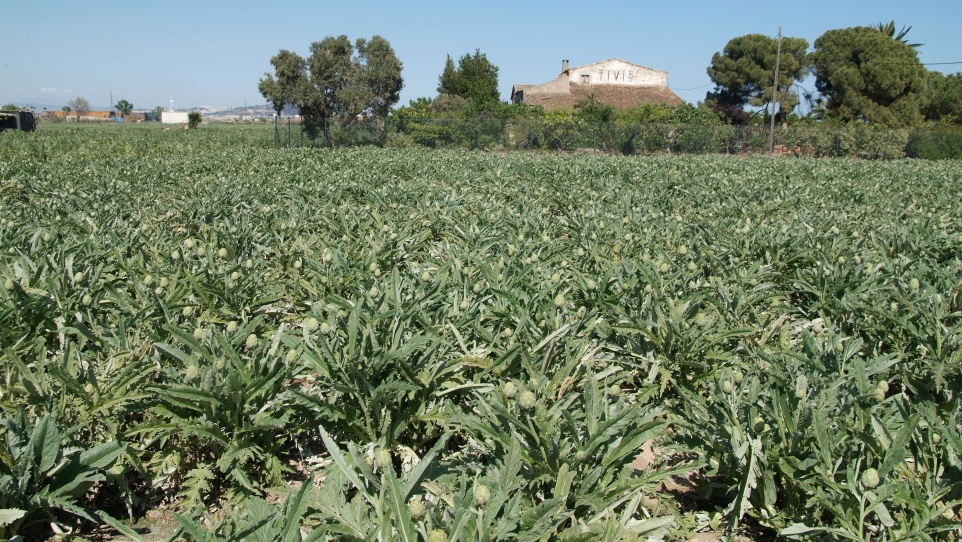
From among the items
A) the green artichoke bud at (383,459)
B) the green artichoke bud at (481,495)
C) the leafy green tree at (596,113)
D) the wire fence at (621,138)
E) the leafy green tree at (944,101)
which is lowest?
the green artichoke bud at (481,495)

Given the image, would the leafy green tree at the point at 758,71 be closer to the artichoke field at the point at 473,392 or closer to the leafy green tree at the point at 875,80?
the leafy green tree at the point at 875,80

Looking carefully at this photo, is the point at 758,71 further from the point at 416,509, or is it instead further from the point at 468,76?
the point at 416,509

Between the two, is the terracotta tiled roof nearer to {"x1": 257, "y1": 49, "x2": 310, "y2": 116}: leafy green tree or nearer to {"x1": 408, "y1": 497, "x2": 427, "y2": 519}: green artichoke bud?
{"x1": 257, "y1": 49, "x2": 310, "y2": 116}: leafy green tree

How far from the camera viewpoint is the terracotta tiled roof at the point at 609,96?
190 feet

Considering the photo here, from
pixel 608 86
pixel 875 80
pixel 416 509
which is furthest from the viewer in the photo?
pixel 608 86

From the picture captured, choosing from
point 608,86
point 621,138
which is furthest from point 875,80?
point 621,138

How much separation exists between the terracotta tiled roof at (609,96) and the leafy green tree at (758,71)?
14.5ft

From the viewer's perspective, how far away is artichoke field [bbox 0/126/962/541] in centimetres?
217

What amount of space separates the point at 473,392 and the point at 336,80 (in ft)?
126

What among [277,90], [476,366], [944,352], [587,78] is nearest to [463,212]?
[476,366]

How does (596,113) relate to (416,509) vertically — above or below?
above

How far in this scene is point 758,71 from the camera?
183ft

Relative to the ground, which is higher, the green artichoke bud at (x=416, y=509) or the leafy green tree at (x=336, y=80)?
the leafy green tree at (x=336, y=80)

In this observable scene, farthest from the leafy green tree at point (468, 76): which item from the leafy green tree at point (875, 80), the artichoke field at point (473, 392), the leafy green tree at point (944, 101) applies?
the artichoke field at point (473, 392)
